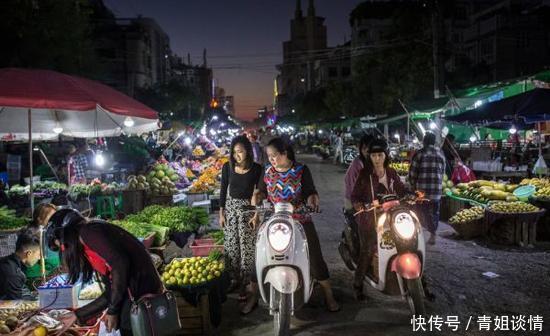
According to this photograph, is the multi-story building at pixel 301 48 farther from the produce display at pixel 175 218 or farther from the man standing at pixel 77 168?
the produce display at pixel 175 218

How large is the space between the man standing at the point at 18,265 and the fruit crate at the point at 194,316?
5.63 ft

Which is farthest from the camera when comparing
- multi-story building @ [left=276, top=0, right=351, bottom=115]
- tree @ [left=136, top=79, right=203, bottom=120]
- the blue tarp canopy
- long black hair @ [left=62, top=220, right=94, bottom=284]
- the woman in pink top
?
multi-story building @ [left=276, top=0, right=351, bottom=115]

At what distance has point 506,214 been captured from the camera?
8.78 m

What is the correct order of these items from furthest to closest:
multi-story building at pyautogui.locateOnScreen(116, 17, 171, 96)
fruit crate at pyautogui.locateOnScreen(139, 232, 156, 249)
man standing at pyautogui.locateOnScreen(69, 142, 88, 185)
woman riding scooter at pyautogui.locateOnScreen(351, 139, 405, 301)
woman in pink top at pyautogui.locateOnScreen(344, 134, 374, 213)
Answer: multi-story building at pyautogui.locateOnScreen(116, 17, 171, 96) → man standing at pyautogui.locateOnScreen(69, 142, 88, 185) → fruit crate at pyautogui.locateOnScreen(139, 232, 156, 249) → woman in pink top at pyautogui.locateOnScreen(344, 134, 374, 213) → woman riding scooter at pyautogui.locateOnScreen(351, 139, 405, 301)

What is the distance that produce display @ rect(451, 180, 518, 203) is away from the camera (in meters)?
10.2

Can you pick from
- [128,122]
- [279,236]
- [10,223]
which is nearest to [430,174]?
[279,236]

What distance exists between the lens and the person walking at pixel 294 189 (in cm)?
555

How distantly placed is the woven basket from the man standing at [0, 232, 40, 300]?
7.54 m

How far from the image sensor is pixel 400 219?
506 cm

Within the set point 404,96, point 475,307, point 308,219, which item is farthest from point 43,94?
point 404,96

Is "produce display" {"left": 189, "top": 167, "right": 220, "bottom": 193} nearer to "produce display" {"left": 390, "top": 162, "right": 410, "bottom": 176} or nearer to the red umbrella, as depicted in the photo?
the red umbrella

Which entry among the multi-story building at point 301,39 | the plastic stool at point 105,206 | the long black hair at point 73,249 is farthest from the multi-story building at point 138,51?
the multi-story building at point 301,39

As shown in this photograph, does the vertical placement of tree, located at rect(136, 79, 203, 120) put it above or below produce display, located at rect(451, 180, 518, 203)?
above

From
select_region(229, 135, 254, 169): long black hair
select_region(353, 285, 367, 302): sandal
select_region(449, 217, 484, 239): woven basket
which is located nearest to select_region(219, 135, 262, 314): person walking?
select_region(229, 135, 254, 169): long black hair
